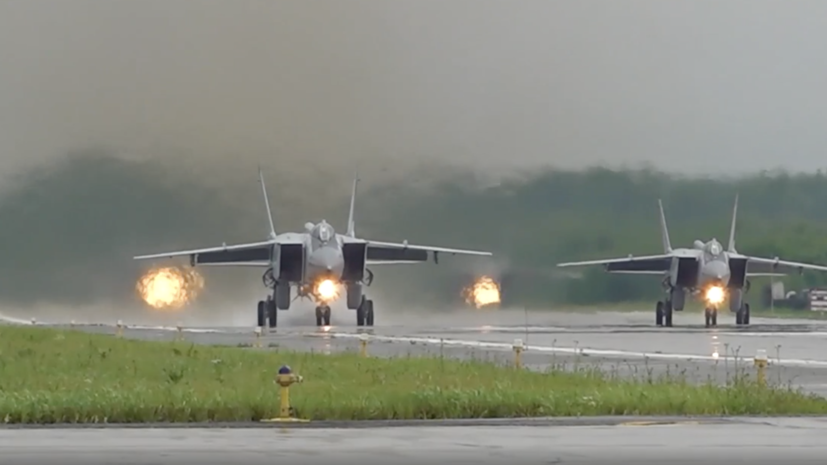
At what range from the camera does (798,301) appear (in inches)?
2227

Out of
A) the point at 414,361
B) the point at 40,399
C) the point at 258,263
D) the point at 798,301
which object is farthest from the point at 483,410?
the point at 798,301

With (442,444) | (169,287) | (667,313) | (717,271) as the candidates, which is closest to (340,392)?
(442,444)

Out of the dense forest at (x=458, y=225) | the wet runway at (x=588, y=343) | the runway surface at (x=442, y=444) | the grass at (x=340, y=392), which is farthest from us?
the dense forest at (x=458, y=225)

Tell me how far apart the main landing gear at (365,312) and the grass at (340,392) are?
25378 millimetres

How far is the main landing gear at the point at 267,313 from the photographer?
51781mm

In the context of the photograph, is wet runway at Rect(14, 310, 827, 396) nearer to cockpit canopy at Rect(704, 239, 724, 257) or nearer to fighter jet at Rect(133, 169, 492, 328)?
fighter jet at Rect(133, 169, 492, 328)

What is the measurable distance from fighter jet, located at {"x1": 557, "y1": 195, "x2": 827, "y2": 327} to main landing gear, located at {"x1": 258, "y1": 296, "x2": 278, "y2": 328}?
1196 centimetres

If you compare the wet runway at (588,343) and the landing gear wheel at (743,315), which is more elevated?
the landing gear wheel at (743,315)

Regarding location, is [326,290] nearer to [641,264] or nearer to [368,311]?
[368,311]

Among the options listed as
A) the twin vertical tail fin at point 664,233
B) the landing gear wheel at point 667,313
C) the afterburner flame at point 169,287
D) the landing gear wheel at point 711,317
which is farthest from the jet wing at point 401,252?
the landing gear wheel at point 711,317

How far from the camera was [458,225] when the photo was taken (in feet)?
170

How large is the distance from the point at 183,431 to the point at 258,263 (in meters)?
38.6

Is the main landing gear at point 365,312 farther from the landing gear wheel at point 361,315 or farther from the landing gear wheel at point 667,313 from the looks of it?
the landing gear wheel at point 667,313

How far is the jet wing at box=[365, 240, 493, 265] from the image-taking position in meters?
50.9
